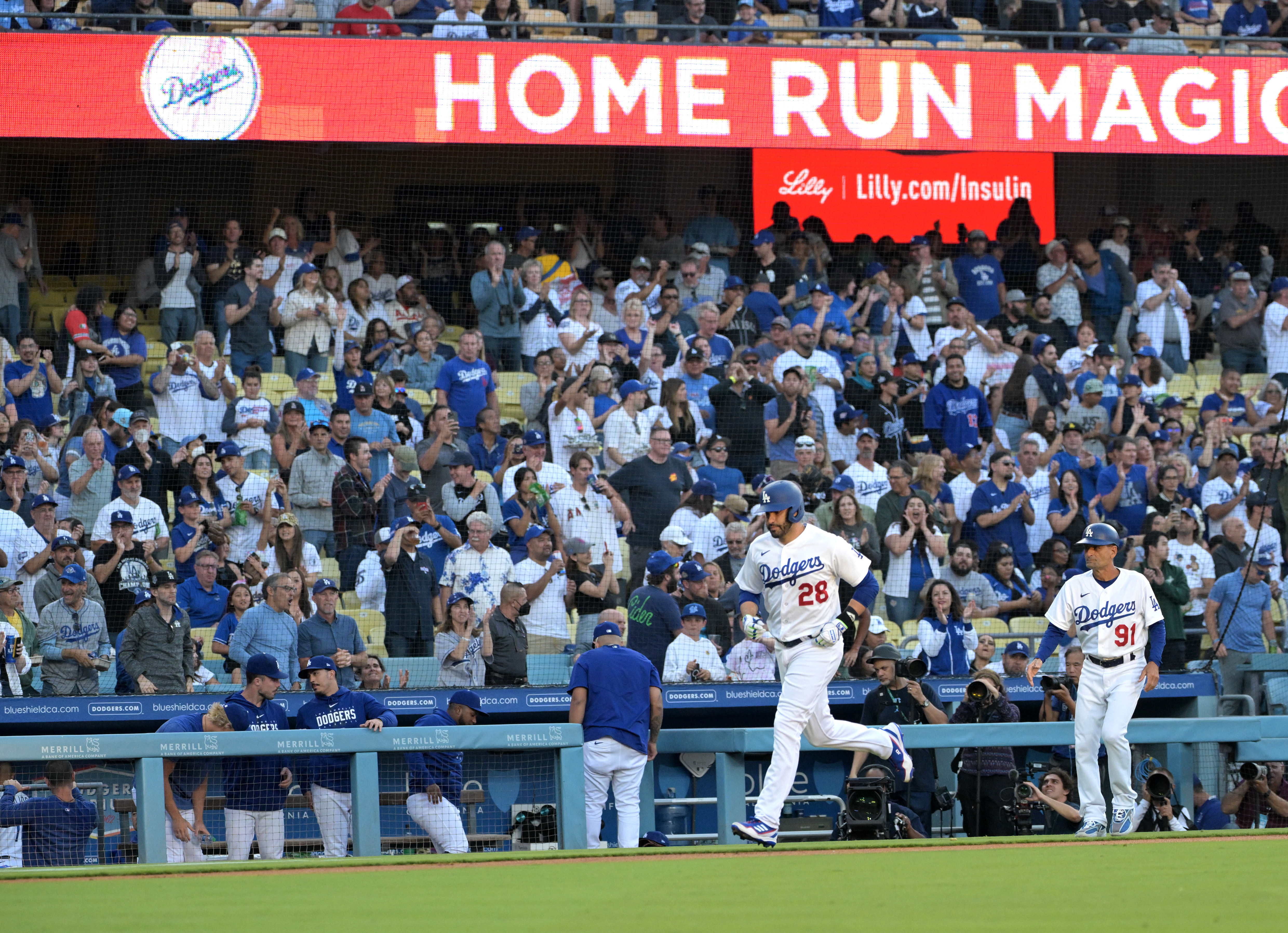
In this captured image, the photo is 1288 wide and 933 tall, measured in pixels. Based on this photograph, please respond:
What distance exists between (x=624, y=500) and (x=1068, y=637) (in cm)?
488

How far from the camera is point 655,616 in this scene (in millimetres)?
11484

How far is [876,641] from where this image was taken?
12023mm

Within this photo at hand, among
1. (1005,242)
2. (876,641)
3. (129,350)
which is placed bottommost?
(876,641)

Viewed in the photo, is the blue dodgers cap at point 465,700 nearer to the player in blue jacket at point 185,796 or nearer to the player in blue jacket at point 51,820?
the player in blue jacket at point 185,796

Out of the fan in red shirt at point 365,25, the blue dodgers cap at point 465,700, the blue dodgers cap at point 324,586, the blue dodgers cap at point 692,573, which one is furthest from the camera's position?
the fan in red shirt at point 365,25

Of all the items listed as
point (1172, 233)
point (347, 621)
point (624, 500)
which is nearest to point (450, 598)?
point (347, 621)

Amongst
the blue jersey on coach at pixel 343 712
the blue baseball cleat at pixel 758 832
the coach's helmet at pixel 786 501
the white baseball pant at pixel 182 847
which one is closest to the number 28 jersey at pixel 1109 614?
the coach's helmet at pixel 786 501

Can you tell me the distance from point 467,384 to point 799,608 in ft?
22.4

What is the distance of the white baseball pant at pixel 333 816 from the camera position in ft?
30.5

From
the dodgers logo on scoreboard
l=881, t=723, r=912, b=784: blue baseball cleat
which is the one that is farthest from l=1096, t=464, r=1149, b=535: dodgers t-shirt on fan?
the dodgers logo on scoreboard

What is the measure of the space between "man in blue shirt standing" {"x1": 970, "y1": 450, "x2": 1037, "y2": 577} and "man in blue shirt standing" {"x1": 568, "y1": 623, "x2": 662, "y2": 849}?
531cm

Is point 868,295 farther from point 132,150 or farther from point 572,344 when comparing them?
point 132,150

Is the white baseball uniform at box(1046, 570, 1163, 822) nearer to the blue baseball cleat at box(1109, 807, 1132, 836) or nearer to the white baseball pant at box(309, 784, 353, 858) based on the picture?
the blue baseball cleat at box(1109, 807, 1132, 836)

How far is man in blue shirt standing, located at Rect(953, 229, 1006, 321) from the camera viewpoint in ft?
58.9
